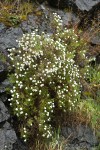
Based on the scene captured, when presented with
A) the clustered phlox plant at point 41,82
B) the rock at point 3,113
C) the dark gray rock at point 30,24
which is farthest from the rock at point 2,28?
the rock at point 3,113

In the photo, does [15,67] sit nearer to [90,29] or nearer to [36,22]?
[36,22]

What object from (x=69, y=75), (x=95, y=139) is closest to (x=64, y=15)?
(x=69, y=75)

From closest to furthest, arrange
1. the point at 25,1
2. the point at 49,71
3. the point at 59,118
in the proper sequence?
the point at 49,71 < the point at 59,118 < the point at 25,1

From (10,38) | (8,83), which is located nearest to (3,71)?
(8,83)

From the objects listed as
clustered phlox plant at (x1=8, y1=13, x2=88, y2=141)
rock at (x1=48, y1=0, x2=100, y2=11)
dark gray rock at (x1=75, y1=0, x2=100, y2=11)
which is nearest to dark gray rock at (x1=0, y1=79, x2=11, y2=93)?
clustered phlox plant at (x1=8, y1=13, x2=88, y2=141)

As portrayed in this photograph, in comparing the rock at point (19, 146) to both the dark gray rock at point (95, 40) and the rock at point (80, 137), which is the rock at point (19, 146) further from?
the dark gray rock at point (95, 40)

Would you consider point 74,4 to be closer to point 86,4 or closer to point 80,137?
point 86,4

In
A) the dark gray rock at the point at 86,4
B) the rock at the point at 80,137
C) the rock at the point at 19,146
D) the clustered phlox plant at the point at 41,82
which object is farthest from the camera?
the dark gray rock at the point at 86,4
